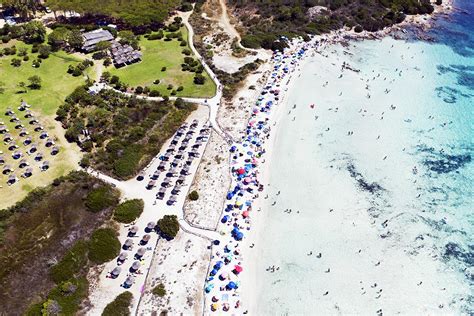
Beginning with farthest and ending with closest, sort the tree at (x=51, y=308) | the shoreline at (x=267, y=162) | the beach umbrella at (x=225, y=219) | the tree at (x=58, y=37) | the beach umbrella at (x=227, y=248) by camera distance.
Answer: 1. the tree at (x=58, y=37)
2. the beach umbrella at (x=225, y=219)
3. the beach umbrella at (x=227, y=248)
4. the shoreline at (x=267, y=162)
5. the tree at (x=51, y=308)

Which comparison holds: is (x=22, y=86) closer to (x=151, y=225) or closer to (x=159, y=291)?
(x=151, y=225)

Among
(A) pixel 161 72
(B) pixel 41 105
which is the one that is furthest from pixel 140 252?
(A) pixel 161 72

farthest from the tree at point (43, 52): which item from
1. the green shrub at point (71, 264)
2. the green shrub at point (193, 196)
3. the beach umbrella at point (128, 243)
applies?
the beach umbrella at point (128, 243)

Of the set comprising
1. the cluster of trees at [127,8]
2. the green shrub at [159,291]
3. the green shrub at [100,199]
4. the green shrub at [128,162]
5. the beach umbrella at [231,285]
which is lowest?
the green shrub at [159,291]

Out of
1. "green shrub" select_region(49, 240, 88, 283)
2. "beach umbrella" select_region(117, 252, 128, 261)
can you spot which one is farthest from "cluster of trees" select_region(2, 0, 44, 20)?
"beach umbrella" select_region(117, 252, 128, 261)

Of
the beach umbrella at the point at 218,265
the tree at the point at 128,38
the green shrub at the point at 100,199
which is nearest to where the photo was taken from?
the beach umbrella at the point at 218,265

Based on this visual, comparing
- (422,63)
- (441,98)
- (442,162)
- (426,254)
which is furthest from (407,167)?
(422,63)

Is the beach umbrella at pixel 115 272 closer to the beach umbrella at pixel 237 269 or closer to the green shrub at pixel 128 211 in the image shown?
the green shrub at pixel 128 211

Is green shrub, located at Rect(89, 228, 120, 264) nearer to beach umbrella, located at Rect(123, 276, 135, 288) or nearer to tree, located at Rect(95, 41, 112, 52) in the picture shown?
beach umbrella, located at Rect(123, 276, 135, 288)
